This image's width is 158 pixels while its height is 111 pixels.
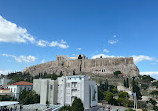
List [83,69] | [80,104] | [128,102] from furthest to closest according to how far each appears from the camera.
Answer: [83,69] < [128,102] < [80,104]

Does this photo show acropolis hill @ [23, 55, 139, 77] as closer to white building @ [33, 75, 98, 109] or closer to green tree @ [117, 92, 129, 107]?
green tree @ [117, 92, 129, 107]

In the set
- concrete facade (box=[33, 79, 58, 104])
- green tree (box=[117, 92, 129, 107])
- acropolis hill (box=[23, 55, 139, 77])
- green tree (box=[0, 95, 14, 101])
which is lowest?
green tree (box=[117, 92, 129, 107])

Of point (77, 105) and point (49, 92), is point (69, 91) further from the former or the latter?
point (49, 92)

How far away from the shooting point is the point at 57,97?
4031cm

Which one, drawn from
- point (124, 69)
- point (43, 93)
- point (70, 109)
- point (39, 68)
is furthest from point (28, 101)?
point (39, 68)

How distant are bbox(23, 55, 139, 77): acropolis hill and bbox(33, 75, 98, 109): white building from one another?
222 ft

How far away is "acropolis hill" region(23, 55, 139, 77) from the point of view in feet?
343

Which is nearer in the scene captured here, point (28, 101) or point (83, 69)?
point (28, 101)

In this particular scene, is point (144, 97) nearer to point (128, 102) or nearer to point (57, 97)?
point (128, 102)

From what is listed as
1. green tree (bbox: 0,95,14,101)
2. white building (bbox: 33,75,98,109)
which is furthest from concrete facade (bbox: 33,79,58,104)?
green tree (bbox: 0,95,14,101)

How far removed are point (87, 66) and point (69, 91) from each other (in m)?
83.2

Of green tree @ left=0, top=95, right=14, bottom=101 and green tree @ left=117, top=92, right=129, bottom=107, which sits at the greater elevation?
green tree @ left=0, top=95, right=14, bottom=101

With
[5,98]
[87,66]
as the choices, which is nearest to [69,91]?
[5,98]

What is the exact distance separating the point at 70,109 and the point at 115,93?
1390 inches
